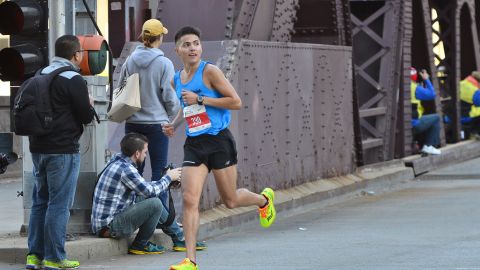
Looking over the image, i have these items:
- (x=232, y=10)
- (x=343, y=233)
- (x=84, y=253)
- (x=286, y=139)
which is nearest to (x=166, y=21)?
(x=232, y=10)

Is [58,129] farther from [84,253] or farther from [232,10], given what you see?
[232,10]

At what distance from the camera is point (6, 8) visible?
31.5 feet

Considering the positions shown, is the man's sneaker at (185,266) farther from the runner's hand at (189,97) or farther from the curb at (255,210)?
the curb at (255,210)

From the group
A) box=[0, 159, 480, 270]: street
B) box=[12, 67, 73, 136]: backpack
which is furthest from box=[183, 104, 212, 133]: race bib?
box=[0, 159, 480, 270]: street

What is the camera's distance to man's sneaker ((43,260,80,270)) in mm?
9414

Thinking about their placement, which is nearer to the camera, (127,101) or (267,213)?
(267,213)

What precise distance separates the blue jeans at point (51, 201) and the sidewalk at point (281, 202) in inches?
15.7

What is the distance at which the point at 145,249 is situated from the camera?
10594 mm

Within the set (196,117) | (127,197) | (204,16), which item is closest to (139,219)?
(127,197)

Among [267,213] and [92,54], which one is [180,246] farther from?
[92,54]

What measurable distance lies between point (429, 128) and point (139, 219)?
11.7 meters

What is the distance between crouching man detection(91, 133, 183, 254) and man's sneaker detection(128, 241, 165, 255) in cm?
12

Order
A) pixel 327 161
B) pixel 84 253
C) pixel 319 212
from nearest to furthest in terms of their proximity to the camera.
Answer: pixel 84 253
pixel 319 212
pixel 327 161

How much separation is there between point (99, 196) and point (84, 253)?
502 mm
